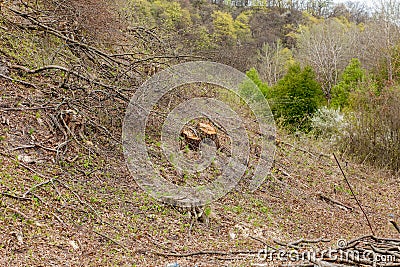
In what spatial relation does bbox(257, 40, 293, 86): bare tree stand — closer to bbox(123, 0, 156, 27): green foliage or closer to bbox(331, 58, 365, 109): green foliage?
bbox(331, 58, 365, 109): green foliage

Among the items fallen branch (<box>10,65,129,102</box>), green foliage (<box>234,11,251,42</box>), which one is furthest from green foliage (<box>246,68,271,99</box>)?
fallen branch (<box>10,65,129,102</box>)

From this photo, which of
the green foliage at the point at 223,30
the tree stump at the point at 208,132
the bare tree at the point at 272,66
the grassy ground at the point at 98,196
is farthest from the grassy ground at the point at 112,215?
the bare tree at the point at 272,66

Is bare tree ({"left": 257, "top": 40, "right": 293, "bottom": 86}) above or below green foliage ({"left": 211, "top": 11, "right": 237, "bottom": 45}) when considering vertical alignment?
below

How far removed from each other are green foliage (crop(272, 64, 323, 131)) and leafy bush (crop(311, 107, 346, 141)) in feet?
1.07

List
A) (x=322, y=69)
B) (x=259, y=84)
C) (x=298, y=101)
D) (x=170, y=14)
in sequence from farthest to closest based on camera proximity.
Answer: (x=322, y=69)
(x=259, y=84)
(x=298, y=101)
(x=170, y=14)

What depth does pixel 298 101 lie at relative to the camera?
14.8 meters

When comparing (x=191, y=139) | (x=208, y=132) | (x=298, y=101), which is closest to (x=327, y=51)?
(x=298, y=101)

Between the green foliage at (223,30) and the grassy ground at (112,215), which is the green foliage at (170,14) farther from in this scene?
the grassy ground at (112,215)

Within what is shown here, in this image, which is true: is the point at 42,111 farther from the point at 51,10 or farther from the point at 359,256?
the point at 359,256

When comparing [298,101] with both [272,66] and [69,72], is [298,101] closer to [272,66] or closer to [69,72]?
[69,72]

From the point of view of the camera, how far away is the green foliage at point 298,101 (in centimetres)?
1465

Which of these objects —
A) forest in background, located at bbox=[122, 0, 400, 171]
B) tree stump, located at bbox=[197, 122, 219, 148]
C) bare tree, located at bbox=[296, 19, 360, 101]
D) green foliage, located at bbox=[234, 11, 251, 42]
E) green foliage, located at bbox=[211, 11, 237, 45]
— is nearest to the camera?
tree stump, located at bbox=[197, 122, 219, 148]

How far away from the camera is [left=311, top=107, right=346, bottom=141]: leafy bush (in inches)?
517

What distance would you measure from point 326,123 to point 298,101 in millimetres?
1443
